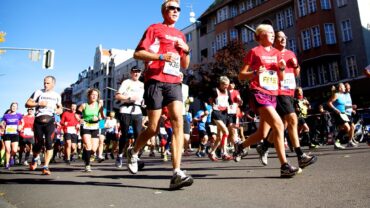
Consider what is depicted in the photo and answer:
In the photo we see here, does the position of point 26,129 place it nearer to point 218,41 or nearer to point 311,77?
point 311,77

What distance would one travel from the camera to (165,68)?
4508mm

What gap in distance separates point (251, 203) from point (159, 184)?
187cm

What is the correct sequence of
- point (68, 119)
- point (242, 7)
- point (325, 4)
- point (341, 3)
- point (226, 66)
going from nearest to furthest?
point (68, 119) < point (341, 3) < point (325, 4) < point (226, 66) < point (242, 7)

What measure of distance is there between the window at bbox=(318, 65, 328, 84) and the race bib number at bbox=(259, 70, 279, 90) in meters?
28.4

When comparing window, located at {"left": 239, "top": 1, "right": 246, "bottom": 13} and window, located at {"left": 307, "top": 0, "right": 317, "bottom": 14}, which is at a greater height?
window, located at {"left": 239, "top": 1, "right": 246, "bottom": 13}

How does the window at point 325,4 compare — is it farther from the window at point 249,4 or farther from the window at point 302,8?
the window at point 249,4

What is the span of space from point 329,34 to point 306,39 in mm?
2163

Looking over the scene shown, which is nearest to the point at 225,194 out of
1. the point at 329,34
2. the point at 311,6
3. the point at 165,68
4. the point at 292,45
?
the point at 165,68

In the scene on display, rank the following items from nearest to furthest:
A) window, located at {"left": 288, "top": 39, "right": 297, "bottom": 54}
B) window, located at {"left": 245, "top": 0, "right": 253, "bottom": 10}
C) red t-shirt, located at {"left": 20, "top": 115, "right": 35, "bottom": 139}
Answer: red t-shirt, located at {"left": 20, "top": 115, "right": 35, "bottom": 139}, window, located at {"left": 288, "top": 39, "right": 297, "bottom": 54}, window, located at {"left": 245, "top": 0, "right": 253, "bottom": 10}

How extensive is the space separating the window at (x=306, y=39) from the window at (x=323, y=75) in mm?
2257

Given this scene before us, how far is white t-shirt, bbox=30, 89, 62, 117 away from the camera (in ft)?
24.2

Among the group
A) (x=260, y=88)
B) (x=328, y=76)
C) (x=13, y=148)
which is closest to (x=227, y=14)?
(x=328, y=76)

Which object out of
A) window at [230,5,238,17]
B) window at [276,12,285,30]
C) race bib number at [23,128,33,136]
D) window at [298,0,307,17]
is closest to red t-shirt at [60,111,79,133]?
race bib number at [23,128,33,136]

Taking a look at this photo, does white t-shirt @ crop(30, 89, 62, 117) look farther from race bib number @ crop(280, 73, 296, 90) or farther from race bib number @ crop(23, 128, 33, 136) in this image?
race bib number @ crop(23, 128, 33, 136)
